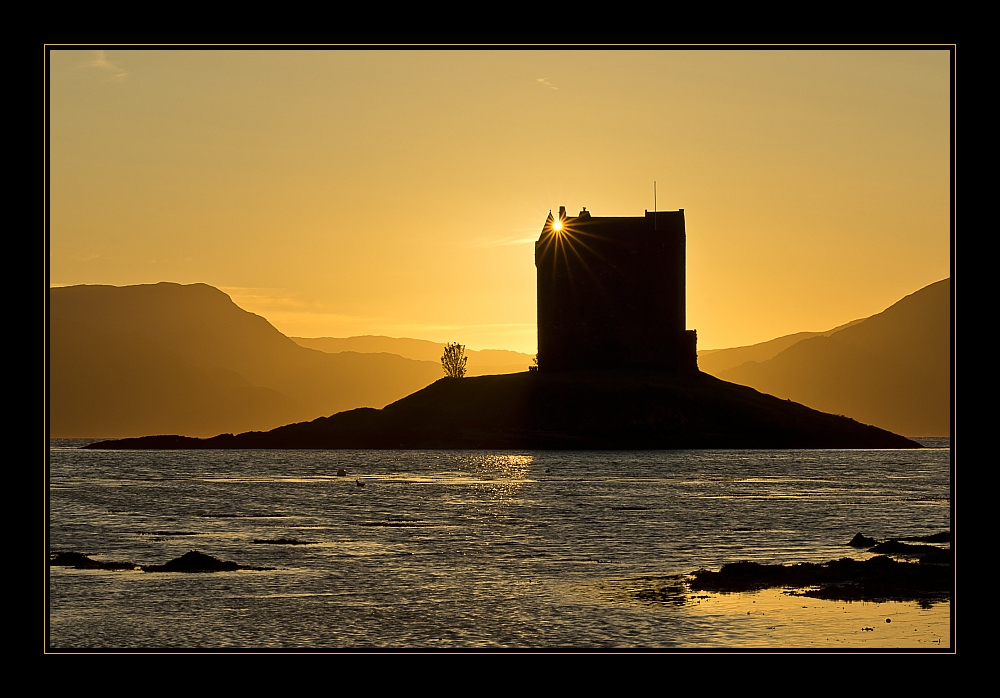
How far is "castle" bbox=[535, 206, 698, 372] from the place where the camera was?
525ft

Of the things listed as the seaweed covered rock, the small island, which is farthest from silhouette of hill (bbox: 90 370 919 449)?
the seaweed covered rock

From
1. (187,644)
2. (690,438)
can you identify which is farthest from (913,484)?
(187,644)

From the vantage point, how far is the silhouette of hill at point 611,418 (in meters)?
147

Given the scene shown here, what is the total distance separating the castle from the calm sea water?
165 ft

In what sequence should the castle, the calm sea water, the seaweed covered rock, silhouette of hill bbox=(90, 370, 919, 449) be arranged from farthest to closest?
the castle → silhouette of hill bbox=(90, 370, 919, 449) → the seaweed covered rock → the calm sea water

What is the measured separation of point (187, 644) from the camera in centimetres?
2827

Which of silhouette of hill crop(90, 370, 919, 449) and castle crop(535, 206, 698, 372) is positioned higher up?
castle crop(535, 206, 698, 372)

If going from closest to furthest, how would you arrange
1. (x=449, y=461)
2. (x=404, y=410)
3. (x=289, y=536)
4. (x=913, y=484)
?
1. (x=289, y=536)
2. (x=913, y=484)
3. (x=449, y=461)
4. (x=404, y=410)

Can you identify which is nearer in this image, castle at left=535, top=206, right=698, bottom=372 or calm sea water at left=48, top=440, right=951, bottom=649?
calm sea water at left=48, top=440, right=951, bottom=649

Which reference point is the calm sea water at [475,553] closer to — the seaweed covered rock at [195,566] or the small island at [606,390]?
the seaweed covered rock at [195,566]

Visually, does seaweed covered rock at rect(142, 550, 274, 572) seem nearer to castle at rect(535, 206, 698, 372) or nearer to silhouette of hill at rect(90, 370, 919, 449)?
silhouette of hill at rect(90, 370, 919, 449)

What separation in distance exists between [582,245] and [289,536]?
375 ft

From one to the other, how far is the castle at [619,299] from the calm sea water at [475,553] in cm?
5020

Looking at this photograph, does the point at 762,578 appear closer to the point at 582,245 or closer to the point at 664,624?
the point at 664,624
